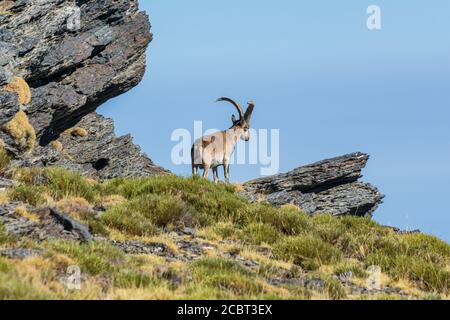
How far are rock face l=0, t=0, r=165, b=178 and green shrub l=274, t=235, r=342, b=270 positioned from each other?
2686cm

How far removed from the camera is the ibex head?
31625mm

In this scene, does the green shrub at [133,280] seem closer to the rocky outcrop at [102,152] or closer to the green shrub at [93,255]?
the green shrub at [93,255]

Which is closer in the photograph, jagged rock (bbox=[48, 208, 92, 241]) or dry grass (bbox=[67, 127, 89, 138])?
jagged rock (bbox=[48, 208, 92, 241])

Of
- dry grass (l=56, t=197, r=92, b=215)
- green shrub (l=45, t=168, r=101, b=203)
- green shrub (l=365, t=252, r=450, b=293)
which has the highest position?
green shrub (l=45, t=168, r=101, b=203)

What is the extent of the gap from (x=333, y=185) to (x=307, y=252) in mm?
21671

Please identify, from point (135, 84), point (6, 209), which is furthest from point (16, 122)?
point (6, 209)

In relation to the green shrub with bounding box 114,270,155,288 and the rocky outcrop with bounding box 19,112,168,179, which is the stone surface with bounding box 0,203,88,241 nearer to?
the green shrub with bounding box 114,270,155,288

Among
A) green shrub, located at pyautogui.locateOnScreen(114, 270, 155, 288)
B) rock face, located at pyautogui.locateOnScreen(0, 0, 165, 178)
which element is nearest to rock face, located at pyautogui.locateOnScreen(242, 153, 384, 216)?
rock face, located at pyautogui.locateOnScreen(0, 0, 165, 178)

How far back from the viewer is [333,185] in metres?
37.2

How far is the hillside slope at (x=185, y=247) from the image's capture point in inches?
443

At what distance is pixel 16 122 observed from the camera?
136ft

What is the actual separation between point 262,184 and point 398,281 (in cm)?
2026
